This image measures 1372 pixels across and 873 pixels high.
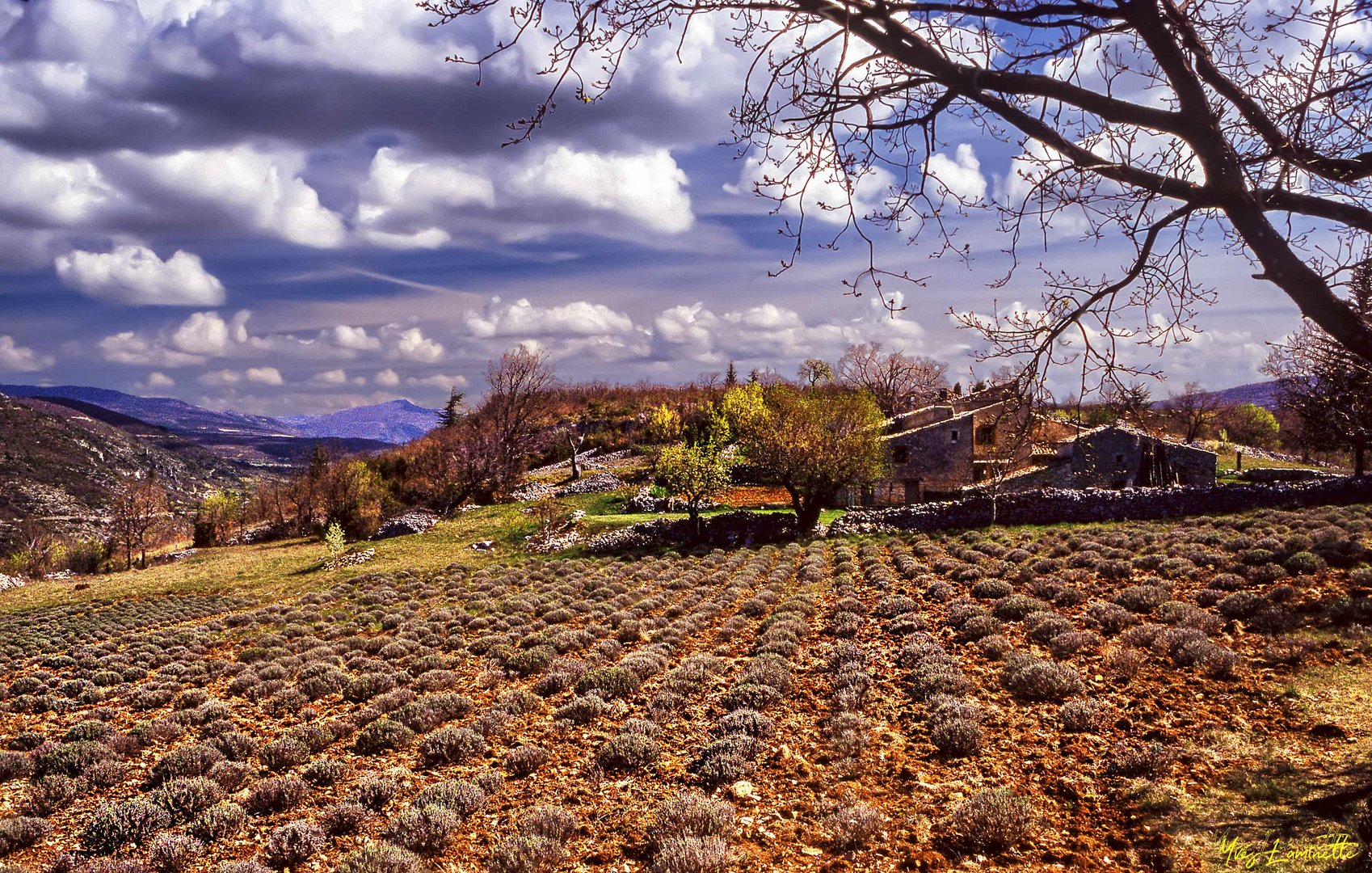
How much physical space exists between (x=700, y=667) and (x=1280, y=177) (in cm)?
1017

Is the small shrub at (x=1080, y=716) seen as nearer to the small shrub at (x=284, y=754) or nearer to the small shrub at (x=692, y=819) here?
the small shrub at (x=692, y=819)

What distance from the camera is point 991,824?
19.4ft

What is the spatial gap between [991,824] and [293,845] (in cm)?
703

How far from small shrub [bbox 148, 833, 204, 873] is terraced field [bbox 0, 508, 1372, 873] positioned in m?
0.02

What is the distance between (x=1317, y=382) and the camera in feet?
113

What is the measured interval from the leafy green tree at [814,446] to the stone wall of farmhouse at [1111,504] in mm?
2263

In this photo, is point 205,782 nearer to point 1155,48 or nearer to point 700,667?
point 700,667

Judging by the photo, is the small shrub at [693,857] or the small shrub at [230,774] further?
the small shrub at [230,774]

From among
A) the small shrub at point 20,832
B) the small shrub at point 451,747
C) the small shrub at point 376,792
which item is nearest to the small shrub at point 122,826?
the small shrub at point 20,832

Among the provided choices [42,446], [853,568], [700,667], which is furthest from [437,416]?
[42,446]

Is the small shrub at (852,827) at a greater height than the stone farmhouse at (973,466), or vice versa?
the stone farmhouse at (973,466)

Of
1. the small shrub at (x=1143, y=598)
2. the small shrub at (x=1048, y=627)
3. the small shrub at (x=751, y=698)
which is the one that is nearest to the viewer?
the small shrub at (x=751, y=698)

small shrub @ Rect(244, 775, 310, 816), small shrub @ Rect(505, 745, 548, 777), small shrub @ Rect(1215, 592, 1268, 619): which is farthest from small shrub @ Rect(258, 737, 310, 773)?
small shrub @ Rect(1215, 592, 1268, 619)

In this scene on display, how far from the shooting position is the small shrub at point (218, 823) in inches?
306
